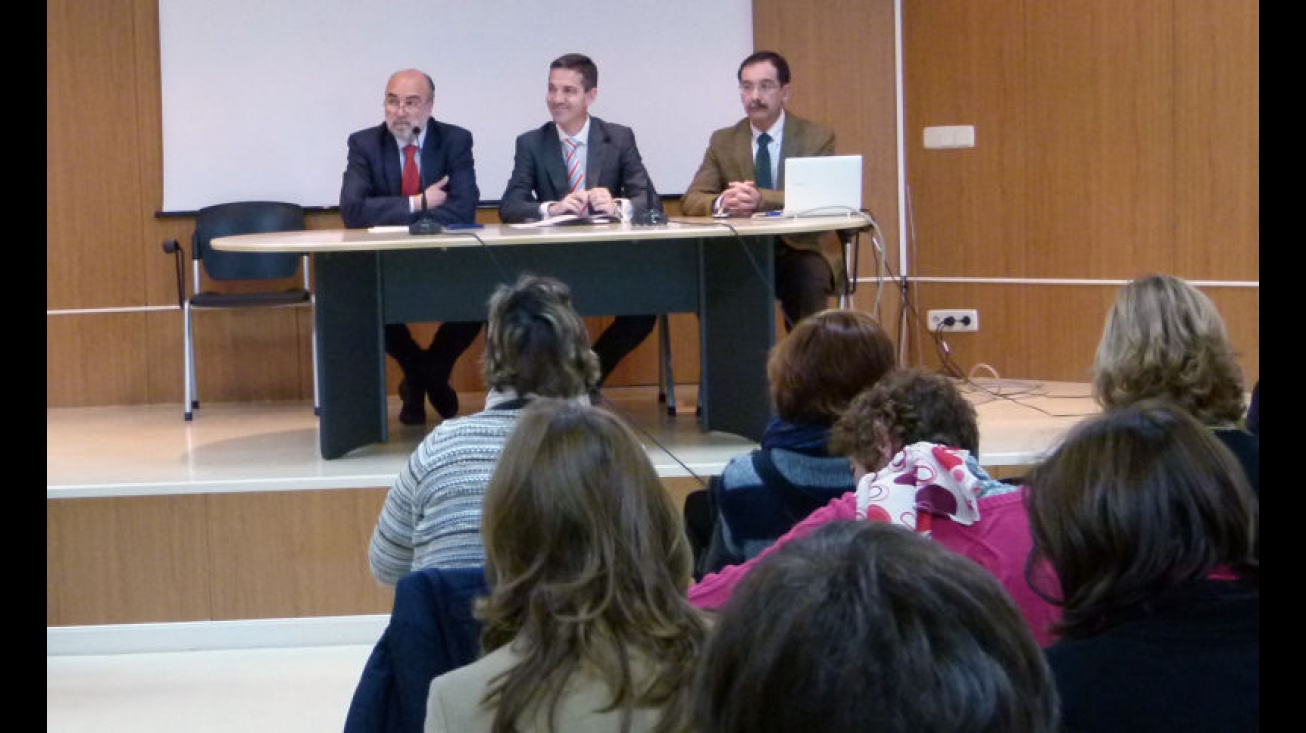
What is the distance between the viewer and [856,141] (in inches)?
273

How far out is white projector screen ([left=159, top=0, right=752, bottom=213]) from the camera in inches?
260

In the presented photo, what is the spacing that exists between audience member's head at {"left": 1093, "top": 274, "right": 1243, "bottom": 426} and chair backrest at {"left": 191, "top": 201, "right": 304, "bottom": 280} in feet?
13.9

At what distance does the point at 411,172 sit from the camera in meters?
5.90

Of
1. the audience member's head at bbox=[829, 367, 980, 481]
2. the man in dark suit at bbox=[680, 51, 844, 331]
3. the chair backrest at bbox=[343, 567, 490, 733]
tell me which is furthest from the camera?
the man in dark suit at bbox=[680, 51, 844, 331]

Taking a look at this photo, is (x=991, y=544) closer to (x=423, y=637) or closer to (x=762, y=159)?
(x=423, y=637)

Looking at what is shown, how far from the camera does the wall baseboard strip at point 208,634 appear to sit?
15.0ft

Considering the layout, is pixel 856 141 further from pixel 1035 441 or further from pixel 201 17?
pixel 201 17

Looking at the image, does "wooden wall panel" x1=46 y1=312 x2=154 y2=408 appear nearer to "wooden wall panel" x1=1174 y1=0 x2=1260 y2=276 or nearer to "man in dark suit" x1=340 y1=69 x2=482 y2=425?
"man in dark suit" x1=340 y1=69 x2=482 y2=425

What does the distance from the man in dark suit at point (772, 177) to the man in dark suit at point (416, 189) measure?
90 centimetres

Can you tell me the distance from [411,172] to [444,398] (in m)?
0.87

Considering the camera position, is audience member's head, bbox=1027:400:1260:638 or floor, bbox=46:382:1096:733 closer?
audience member's head, bbox=1027:400:1260:638

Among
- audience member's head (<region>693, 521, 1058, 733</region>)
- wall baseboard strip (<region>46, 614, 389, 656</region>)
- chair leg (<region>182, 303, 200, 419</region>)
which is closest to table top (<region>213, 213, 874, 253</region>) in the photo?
wall baseboard strip (<region>46, 614, 389, 656</region>)

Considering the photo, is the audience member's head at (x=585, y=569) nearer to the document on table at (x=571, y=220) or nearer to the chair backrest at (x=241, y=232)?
the document on table at (x=571, y=220)
